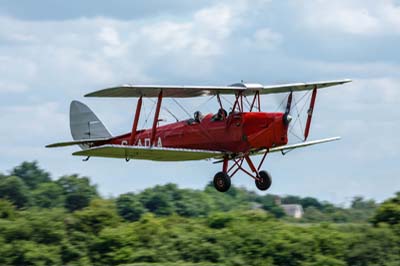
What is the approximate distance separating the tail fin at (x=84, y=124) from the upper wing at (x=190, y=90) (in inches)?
146

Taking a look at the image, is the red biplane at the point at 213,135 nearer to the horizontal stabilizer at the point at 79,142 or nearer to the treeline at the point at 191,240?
the horizontal stabilizer at the point at 79,142

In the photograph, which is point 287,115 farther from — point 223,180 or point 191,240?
point 191,240

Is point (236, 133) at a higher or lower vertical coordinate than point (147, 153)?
higher

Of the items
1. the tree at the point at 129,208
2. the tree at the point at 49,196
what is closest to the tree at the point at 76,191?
the tree at the point at 49,196

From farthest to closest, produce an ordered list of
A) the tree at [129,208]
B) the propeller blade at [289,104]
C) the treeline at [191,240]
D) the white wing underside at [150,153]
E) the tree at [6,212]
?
the tree at [129,208]
the tree at [6,212]
the treeline at [191,240]
the propeller blade at [289,104]
the white wing underside at [150,153]

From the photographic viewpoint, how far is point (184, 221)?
2442 inches

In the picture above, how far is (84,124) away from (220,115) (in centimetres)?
578

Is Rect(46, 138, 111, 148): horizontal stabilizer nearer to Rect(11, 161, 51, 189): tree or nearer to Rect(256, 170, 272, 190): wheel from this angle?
Rect(256, 170, 272, 190): wheel

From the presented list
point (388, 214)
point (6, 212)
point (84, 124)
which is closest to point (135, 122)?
point (84, 124)

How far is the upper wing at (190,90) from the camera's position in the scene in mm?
24886

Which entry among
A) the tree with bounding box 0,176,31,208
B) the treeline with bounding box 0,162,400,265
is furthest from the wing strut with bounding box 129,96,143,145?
the tree with bounding box 0,176,31,208

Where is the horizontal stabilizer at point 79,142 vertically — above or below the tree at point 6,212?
above

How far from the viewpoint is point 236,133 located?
997 inches

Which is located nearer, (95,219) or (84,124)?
(84,124)
